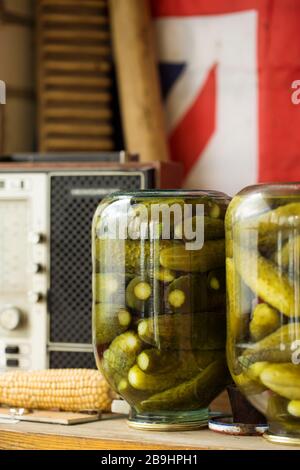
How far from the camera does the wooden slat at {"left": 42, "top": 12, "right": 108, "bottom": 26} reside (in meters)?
Answer: 3.25

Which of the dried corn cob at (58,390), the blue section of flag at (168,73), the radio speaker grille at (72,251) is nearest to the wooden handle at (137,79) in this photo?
the blue section of flag at (168,73)

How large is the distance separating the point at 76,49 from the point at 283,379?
7.48 ft

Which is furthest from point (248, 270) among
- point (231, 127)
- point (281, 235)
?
point (231, 127)

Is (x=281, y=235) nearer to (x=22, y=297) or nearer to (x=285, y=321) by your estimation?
(x=285, y=321)

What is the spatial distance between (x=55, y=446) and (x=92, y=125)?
6.88ft

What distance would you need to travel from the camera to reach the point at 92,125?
3270 millimetres

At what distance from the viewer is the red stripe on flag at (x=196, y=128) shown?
3.18 m

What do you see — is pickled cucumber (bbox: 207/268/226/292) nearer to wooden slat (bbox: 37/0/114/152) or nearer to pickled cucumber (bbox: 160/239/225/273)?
pickled cucumber (bbox: 160/239/225/273)

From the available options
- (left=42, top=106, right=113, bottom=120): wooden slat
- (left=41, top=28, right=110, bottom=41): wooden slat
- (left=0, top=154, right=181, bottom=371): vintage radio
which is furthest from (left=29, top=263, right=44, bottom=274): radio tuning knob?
(left=41, top=28, right=110, bottom=41): wooden slat

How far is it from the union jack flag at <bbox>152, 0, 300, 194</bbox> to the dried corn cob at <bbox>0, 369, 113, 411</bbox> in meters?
1.67

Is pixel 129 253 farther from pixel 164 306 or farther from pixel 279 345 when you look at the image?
pixel 279 345

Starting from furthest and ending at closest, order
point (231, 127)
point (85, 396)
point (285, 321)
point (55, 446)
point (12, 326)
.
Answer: point (231, 127)
point (12, 326)
point (85, 396)
point (55, 446)
point (285, 321)

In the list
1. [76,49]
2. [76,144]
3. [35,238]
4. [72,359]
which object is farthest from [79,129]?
[72,359]

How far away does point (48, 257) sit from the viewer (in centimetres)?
203
